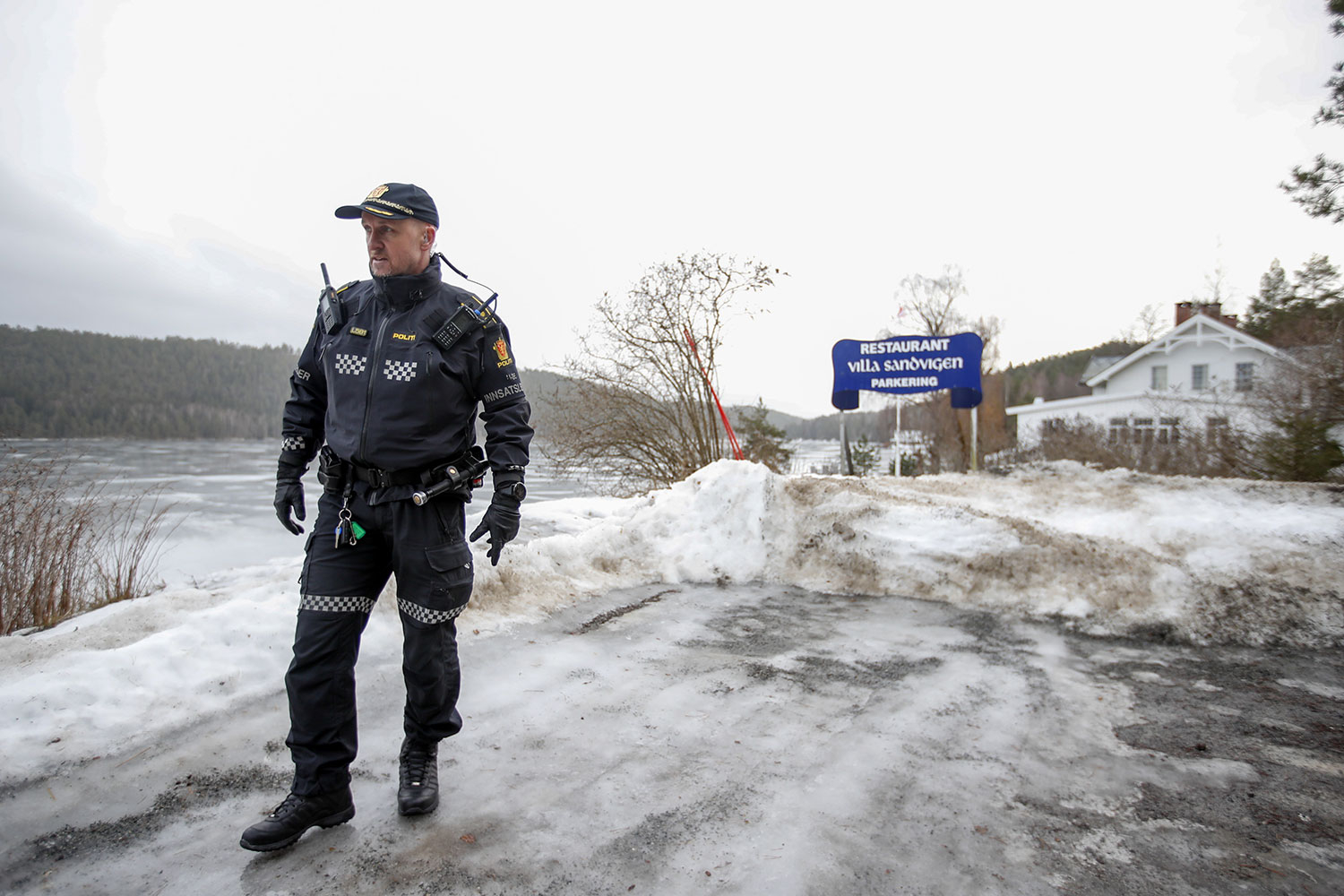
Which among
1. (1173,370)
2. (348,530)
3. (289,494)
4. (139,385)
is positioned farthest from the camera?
(139,385)

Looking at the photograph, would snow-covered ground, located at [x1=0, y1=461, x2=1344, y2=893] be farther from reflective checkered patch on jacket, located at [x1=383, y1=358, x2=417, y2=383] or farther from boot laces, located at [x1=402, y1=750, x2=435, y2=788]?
reflective checkered patch on jacket, located at [x1=383, y1=358, x2=417, y2=383]

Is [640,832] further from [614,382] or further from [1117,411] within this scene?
[1117,411]

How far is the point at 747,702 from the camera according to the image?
3291 mm

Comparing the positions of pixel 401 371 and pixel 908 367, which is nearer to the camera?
pixel 401 371

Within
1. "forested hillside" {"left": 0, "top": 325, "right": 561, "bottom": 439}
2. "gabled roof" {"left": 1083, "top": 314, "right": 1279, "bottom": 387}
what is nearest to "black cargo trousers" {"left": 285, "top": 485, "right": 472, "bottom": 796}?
"forested hillside" {"left": 0, "top": 325, "right": 561, "bottom": 439}

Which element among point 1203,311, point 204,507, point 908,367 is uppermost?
point 1203,311

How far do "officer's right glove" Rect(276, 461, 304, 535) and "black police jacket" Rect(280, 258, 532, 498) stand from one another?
43 mm

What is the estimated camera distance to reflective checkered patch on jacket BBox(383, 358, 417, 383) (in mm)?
2354

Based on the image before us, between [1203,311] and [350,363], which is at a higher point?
[1203,311]

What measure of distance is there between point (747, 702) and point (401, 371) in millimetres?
2174

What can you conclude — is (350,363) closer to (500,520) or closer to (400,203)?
(400,203)

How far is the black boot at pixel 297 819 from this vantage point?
2053 millimetres

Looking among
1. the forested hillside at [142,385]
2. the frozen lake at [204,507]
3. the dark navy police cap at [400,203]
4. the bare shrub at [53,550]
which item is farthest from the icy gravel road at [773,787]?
the forested hillside at [142,385]

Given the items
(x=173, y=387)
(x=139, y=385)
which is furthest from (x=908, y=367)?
(x=173, y=387)
